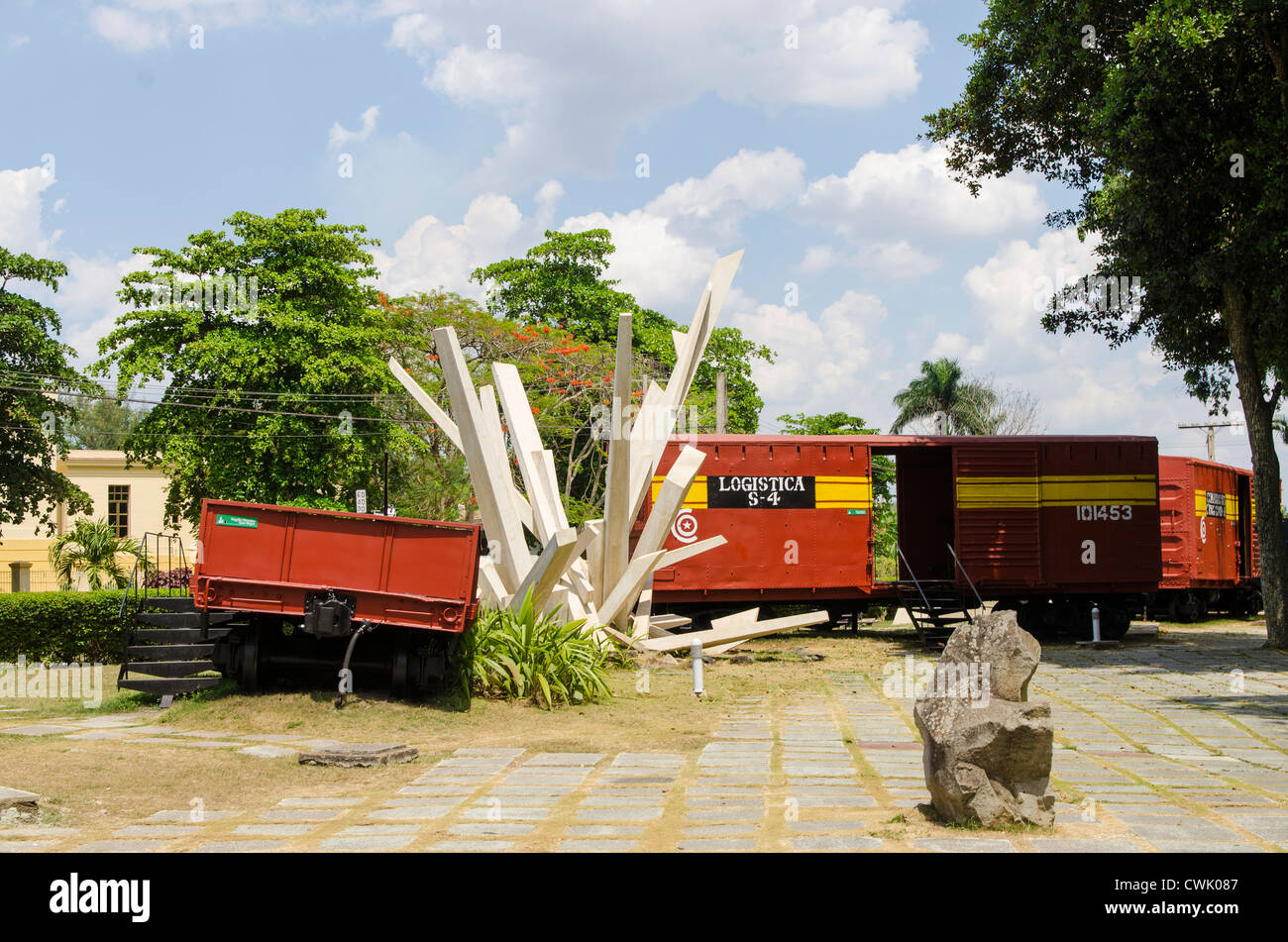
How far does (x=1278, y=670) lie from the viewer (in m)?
14.3

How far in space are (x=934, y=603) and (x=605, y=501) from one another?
747 centimetres

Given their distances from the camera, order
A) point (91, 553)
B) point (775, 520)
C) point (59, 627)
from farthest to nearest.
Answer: point (91, 553) < point (775, 520) < point (59, 627)

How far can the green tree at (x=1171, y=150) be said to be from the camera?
14.9 metres

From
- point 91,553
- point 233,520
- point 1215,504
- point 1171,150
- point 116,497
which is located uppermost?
point 1171,150

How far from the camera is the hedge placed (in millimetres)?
15797

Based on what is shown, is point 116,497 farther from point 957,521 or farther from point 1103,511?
point 1103,511

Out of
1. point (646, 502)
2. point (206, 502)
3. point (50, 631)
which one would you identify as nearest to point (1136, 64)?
point (646, 502)

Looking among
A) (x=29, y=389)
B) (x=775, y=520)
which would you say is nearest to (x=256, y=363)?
(x=29, y=389)

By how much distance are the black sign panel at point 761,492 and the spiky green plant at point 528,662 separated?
724cm

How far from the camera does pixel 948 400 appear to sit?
42.4 metres

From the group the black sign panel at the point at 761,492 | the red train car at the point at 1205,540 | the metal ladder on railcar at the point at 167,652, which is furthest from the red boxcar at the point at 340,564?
the red train car at the point at 1205,540

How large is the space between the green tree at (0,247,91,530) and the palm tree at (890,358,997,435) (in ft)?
93.7

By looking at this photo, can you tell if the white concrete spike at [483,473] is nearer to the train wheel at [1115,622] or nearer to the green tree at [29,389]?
the train wheel at [1115,622]

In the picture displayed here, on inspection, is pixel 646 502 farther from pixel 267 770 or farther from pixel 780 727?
pixel 267 770
